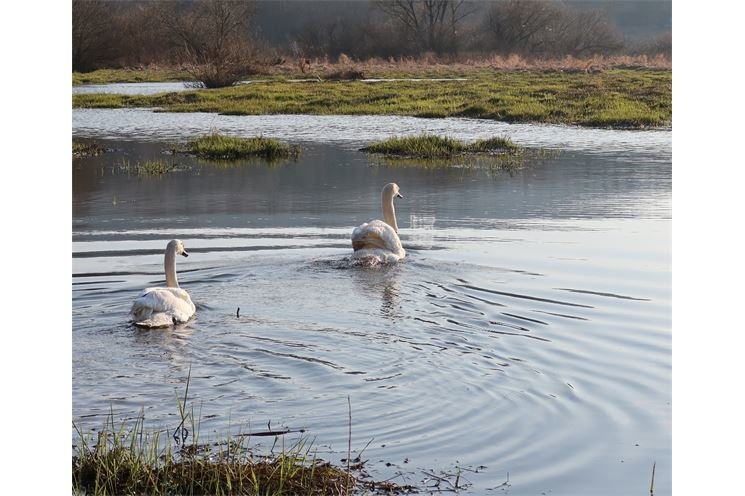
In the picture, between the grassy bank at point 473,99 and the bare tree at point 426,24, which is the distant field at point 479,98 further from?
the bare tree at point 426,24

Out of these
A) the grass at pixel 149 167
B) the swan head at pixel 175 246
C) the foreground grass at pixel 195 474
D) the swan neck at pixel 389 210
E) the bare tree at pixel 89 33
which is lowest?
the foreground grass at pixel 195 474

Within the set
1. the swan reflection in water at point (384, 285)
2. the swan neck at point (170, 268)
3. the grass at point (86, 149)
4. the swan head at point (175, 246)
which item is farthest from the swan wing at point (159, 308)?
the grass at point (86, 149)

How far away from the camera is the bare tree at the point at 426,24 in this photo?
185ft

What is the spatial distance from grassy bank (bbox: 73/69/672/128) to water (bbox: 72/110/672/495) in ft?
41.9

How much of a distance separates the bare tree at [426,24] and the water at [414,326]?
3838 cm

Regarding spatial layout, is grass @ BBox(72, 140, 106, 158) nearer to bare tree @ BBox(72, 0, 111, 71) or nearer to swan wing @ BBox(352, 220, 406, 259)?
swan wing @ BBox(352, 220, 406, 259)

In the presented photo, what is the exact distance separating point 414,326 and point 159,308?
7.09 ft

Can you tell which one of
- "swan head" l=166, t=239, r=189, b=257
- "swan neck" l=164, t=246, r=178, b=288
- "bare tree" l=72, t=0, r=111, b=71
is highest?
"bare tree" l=72, t=0, r=111, b=71

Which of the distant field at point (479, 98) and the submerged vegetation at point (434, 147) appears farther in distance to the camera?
the distant field at point (479, 98)

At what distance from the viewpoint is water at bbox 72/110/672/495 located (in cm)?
666

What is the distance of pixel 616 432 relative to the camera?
22.5 feet

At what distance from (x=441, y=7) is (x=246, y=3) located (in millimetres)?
10480

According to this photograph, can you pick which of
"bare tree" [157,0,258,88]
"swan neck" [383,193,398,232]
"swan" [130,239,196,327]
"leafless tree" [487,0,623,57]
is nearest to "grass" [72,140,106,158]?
"swan neck" [383,193,398,232]
